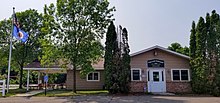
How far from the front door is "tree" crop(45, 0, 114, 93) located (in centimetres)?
528

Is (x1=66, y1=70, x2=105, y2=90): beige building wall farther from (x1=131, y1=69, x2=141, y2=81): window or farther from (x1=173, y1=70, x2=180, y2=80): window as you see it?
(x1=173, y1=70, x2=180, y2=80): window

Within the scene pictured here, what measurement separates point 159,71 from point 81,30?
8.36m

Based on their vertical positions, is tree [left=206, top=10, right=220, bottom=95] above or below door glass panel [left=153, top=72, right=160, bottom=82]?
above

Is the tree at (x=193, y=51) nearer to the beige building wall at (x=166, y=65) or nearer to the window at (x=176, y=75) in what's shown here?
the beige building wall at (x=166, y=65)

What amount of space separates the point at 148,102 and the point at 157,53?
958 centimetres

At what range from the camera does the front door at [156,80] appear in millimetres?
22453

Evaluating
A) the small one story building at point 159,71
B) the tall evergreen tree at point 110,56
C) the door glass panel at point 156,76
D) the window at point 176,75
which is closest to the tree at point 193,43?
the small one story building at point 159,71

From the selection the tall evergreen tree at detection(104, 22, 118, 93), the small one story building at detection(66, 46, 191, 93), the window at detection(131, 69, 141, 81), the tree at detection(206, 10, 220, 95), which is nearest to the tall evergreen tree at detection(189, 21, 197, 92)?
the small one story building at detection(66, 46, 191, 93)

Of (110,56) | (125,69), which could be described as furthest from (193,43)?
(110,56)

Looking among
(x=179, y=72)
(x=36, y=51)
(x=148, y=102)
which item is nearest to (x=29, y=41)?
(x=36, y=51)

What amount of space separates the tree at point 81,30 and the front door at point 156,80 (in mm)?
5283

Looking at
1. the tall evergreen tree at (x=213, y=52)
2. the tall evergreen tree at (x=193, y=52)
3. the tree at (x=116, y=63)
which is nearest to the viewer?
the tall evergreen tree at (x=213, y=52)

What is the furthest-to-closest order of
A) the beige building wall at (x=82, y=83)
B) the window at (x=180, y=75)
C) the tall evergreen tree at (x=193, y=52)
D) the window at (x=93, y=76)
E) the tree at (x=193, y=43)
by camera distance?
the window at (x=93, y=76), the beige building wall at (x=82, y=83), the window at (x=180, y=75), the tree at (x=193, y=43), the tall evergreen tree at (x=193, y=52)

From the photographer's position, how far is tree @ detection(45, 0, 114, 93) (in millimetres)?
21438
